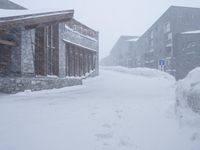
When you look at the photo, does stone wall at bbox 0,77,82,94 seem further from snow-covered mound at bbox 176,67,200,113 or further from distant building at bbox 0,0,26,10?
distant building at bbox 0,0,26,10

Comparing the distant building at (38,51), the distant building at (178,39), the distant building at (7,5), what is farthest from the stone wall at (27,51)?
the distant building at (178,39)

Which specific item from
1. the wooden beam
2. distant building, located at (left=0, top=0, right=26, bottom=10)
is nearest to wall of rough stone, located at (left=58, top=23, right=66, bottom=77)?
the wooden beam

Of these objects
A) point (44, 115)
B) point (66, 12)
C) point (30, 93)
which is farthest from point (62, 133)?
point (66, 12)

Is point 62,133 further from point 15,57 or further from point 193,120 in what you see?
point 15,57

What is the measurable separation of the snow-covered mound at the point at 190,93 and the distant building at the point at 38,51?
771 centimetres

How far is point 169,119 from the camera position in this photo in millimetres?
6402

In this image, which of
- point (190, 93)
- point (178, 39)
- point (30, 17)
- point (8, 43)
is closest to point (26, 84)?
point (8, 43)

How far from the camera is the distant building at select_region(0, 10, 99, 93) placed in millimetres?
11266

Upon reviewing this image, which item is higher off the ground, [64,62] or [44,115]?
[64,62]

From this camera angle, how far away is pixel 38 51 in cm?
1370

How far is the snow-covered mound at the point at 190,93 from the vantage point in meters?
5.36

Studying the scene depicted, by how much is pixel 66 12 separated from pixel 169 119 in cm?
985

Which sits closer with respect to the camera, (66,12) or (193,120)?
(193,120)

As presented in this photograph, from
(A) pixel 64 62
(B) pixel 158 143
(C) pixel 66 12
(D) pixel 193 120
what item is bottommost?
(B) pixel 158 143
